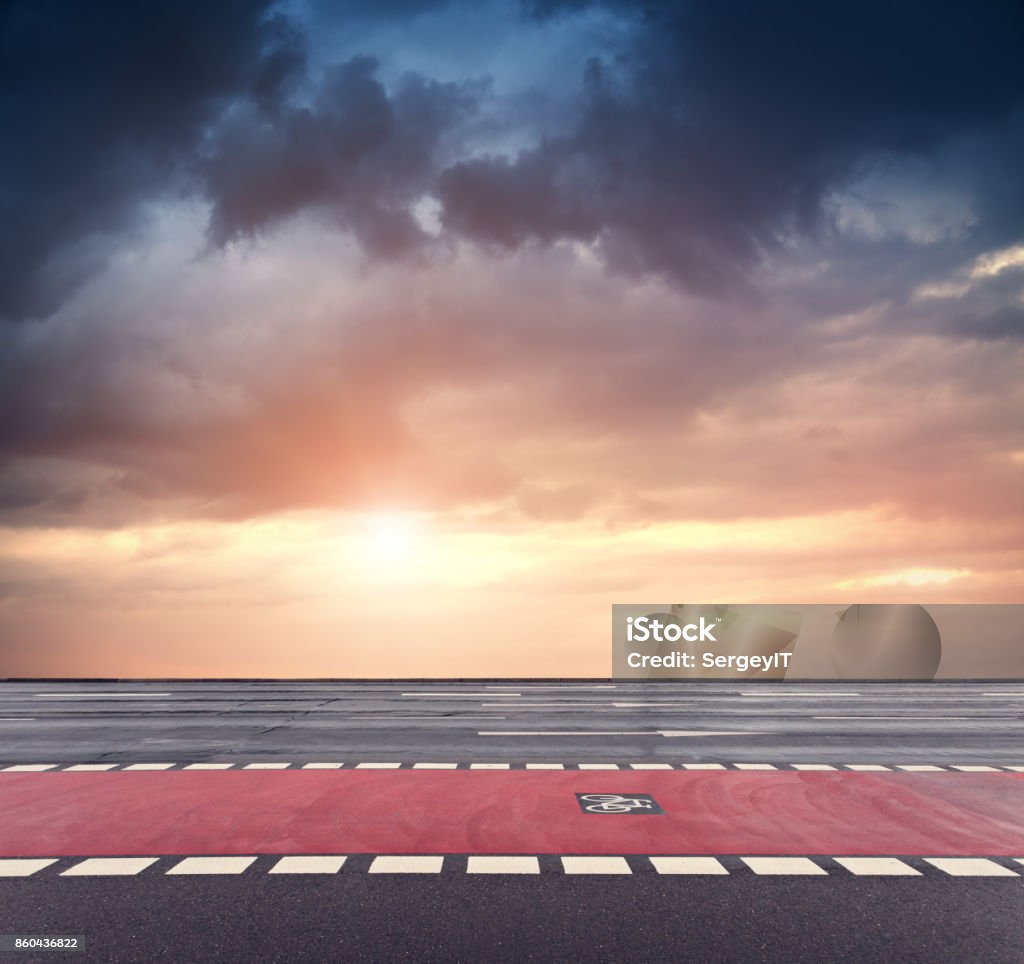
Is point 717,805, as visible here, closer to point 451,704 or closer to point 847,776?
point 847,776

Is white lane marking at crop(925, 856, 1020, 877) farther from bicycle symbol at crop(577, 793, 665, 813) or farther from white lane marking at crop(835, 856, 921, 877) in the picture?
bicycle symbol at crop(577, 793, 665, 813)

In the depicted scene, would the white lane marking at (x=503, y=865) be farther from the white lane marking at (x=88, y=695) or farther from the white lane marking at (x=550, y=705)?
the white lane marking at (x=88, y=695)

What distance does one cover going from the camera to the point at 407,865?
796cm

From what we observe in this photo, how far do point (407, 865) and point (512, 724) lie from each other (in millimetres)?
11465

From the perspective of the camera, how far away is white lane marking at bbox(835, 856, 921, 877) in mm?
7855

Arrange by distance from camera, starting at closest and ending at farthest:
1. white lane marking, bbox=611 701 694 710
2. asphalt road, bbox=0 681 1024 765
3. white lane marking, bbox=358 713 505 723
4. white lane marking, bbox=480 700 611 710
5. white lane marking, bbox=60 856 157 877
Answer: white lane marking, bbox=60 856 157 877
asphalt road, bbox=0 681 1024 765
white lane marking, bbox=358 713 505 723
white lane marking, bbox=480 700 611 710
white lane marking, bbox=611 701 694 710

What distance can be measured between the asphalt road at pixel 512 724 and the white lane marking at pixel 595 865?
5845 mm

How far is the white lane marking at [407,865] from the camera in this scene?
7.78 meters

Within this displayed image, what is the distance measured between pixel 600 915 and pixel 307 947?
238cm

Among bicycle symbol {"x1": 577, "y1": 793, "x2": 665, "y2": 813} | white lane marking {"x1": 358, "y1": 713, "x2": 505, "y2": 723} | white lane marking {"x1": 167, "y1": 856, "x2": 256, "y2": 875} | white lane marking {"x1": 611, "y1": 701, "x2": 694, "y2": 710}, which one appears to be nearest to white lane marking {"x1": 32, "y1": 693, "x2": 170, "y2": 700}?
white lane marking {"x1": 358, "y1": 713, "x2": 505, "y2": 723}

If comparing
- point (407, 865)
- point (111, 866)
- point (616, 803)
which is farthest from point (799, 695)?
point (111, 866)

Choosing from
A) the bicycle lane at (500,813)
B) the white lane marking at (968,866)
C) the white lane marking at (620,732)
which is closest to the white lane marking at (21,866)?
the bicycle lane at (500,813)

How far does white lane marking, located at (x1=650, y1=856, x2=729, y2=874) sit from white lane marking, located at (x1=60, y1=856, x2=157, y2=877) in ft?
16.8

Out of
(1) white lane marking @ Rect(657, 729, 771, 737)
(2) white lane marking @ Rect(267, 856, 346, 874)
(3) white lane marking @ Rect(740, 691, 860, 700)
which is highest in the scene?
(2) white lane marking @ Rect(267, 856, 346, 874)
